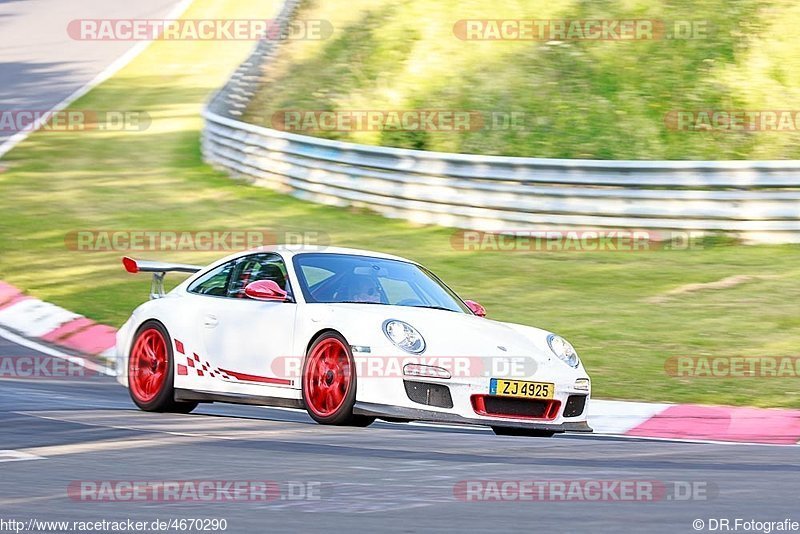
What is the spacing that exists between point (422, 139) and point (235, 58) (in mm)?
Result: 16463

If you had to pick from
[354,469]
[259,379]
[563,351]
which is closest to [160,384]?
[259,379]

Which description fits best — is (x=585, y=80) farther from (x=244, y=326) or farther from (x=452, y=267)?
(x=244, y=326)

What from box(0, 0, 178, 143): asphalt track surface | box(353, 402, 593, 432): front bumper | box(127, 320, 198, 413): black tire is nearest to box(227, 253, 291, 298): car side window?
box(127, 320, 198, 413): black tire

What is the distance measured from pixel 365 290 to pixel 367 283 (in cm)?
9

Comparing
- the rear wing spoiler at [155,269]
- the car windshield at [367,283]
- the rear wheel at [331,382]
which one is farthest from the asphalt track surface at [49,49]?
the rear wheel at [331,382]

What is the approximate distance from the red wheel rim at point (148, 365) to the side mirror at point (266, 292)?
0.97 metres

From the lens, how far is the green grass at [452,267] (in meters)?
11.9

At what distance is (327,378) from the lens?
838 cm

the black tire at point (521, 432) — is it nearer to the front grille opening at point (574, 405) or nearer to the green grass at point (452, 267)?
the front grille opening at point (574, 405)

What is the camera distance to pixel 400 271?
9.48 m

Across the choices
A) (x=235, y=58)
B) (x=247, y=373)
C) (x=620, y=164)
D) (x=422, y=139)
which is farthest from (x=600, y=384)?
(x=235, y=58)

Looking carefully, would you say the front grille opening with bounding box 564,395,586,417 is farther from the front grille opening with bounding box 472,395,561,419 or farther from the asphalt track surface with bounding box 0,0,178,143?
the asphalt track surface with bounding box 0,0,178,143

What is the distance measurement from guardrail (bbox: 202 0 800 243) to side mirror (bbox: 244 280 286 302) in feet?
28.6

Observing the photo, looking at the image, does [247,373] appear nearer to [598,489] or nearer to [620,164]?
[598,489]
